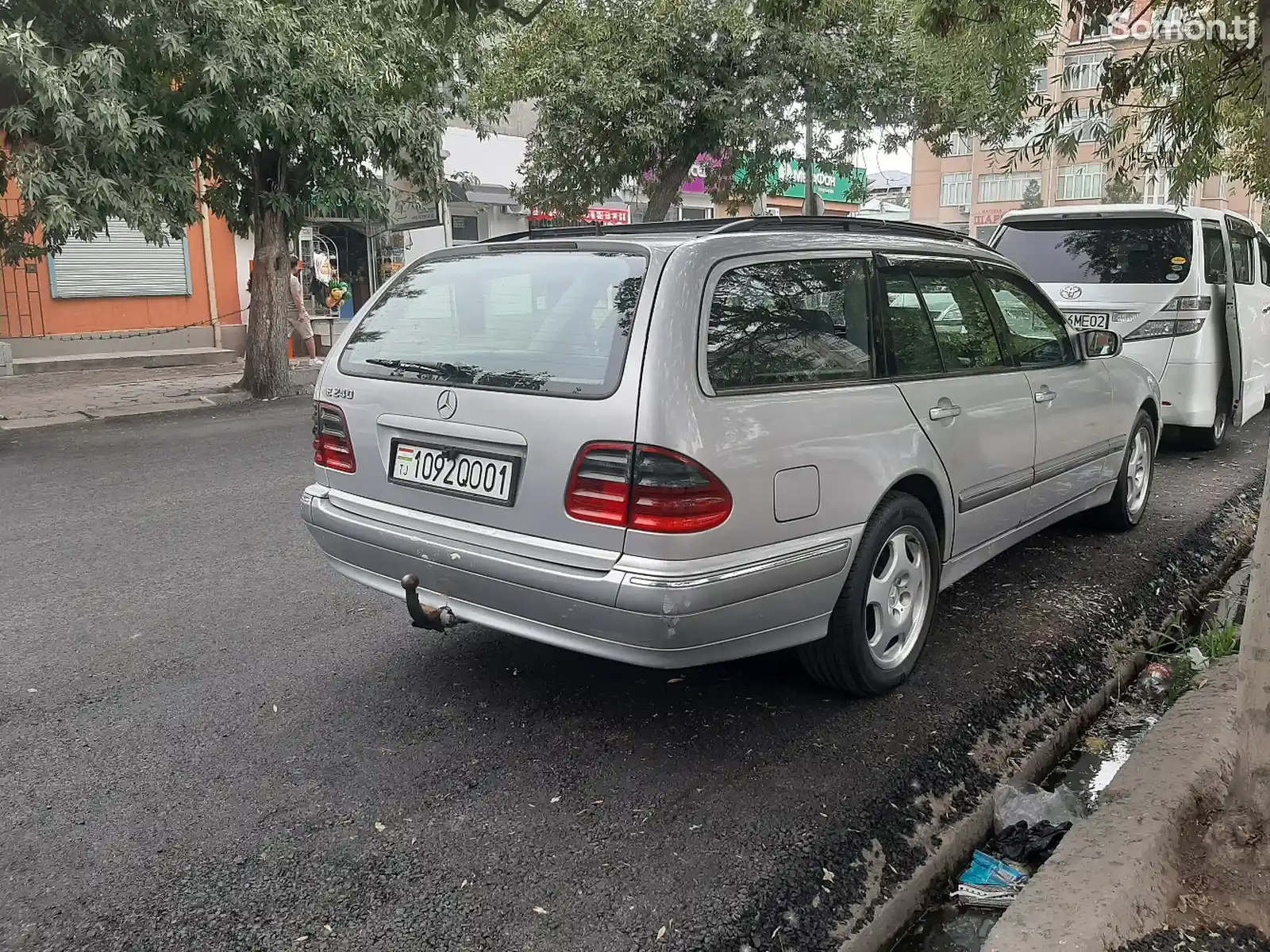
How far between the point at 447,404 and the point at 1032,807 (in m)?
2.22

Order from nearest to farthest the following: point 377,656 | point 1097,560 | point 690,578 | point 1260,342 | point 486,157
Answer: point 690,578 < point 377,656 < point 1097,560 < point 1260,342 < point 486,157

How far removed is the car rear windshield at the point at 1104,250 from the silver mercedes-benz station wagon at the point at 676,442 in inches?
163

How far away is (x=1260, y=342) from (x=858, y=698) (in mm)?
7137

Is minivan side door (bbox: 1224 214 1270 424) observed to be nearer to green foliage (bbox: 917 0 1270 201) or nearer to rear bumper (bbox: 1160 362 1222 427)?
rear bumper (bbox: 1160 362 1222 427)

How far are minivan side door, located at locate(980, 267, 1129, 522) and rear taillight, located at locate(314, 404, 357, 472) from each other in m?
2.82

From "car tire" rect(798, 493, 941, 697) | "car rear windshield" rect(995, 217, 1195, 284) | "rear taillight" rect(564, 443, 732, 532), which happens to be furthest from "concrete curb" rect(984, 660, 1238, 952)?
"car rear windshield" rect(995, 217, 1195, 284)

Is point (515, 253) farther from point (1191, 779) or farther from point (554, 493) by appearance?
point (1191, 779)

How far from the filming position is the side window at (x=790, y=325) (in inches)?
126

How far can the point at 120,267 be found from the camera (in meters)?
17.3

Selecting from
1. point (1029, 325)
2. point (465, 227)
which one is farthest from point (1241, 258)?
point (465, 227)

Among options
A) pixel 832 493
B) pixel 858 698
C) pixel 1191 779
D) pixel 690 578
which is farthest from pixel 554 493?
pixel 1191 779

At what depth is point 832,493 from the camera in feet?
10.9

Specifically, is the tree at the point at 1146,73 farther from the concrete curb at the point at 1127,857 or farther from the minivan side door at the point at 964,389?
the concrete curb at the point at 1127,857

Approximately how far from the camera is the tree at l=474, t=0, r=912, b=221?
1391 centimetres
